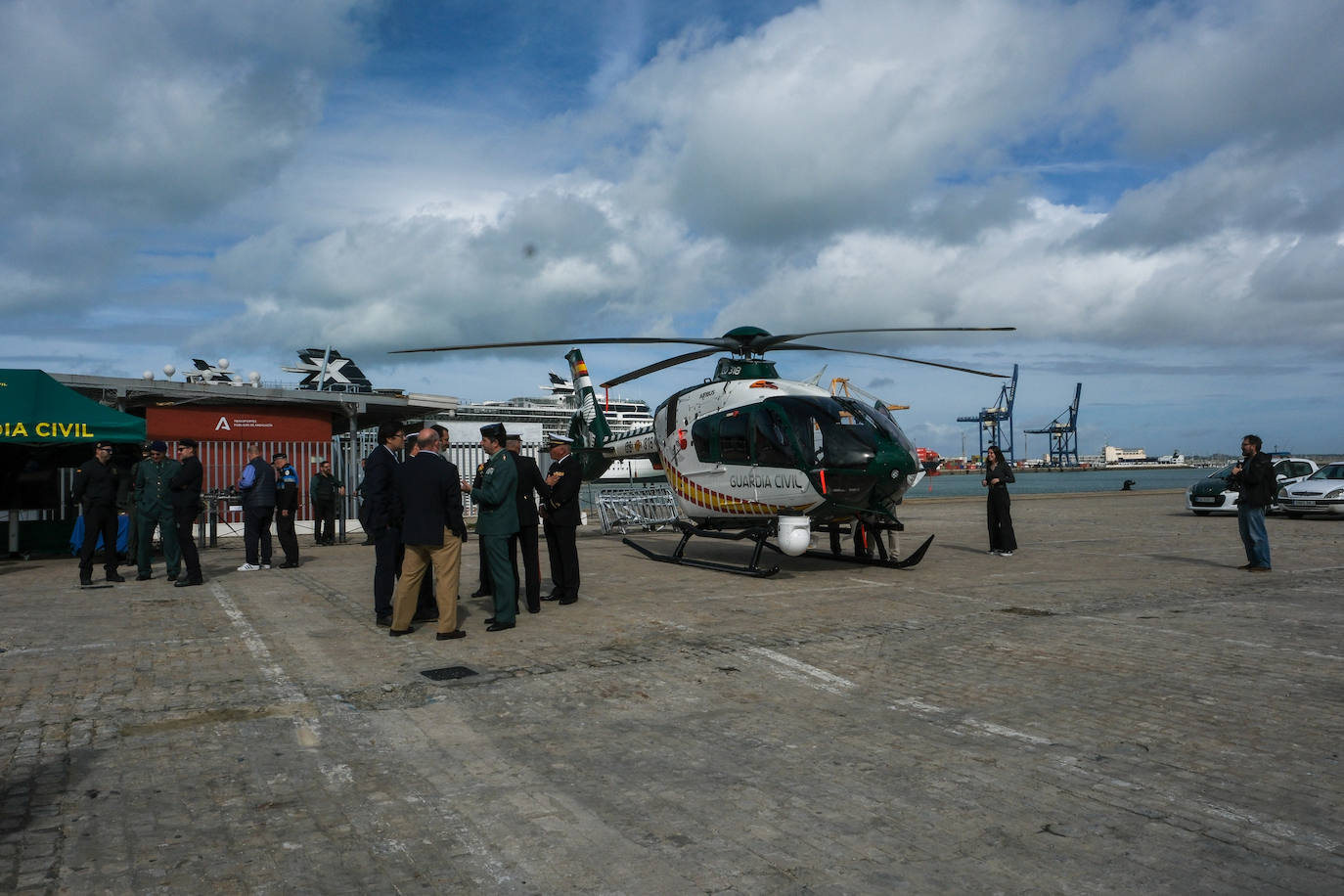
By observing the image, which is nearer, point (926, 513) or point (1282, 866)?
point (1282, 866)

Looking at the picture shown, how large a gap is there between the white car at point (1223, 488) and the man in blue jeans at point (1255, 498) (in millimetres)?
11763

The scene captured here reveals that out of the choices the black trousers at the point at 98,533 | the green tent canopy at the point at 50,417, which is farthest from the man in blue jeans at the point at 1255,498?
the green tent canopy at the point at 50,417

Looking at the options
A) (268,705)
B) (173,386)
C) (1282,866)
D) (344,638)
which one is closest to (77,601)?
(344,638)

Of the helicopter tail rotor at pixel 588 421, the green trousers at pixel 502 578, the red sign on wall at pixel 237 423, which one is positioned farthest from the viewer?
the red sign on wall at pixel 237 423

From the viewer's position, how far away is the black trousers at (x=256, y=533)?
492 inches

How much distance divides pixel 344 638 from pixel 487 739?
3.25 metres

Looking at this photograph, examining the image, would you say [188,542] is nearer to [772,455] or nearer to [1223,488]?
[772,455]

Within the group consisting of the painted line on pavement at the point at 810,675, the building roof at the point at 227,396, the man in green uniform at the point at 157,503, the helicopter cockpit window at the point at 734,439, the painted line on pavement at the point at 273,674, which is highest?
the building roof at the point at 227,396

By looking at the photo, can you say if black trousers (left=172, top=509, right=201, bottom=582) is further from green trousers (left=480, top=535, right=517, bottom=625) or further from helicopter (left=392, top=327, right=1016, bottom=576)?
green trousers (left=480, top=535, right=517, bottom=625)

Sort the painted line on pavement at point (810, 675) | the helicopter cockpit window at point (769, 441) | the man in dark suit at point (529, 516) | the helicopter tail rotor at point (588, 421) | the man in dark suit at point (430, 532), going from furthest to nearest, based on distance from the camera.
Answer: the helicopter tail rotor at point (588, 421) → the helicopter cockpit window at point (769, 441) → the man in dark suit at point (529, 516) → the man in dark suit at point (430, 532) → the painted line on pavement at point (810, 675)

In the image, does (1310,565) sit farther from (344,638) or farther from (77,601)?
(77,601)

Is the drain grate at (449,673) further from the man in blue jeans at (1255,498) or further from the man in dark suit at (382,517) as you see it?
the man in blue jeans at (1255,498)

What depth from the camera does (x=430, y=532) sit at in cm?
724

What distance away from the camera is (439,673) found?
5.93 meters
